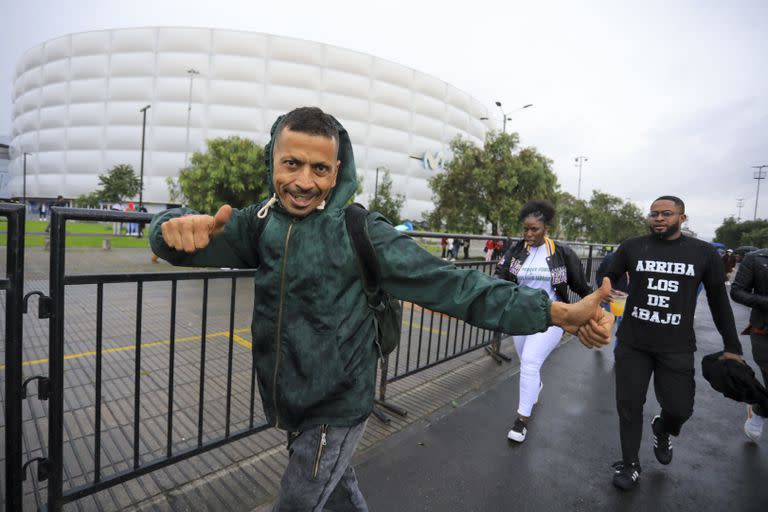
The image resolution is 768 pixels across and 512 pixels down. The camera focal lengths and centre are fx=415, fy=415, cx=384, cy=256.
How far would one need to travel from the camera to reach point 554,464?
121 inches

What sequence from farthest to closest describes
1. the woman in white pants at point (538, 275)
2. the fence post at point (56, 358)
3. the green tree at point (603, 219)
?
the green tree at point (603, 219), the woman in white pants at point (538, 275), the fence post at point (56, 358)

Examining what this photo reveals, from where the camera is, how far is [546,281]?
12.1ft

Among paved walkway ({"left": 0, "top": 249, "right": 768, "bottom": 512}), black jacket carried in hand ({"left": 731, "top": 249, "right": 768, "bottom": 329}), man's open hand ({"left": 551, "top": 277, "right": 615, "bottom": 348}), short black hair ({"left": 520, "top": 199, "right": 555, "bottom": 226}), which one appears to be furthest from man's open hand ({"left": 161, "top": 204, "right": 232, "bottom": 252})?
black jacket carried in hand ({"left": 731, "top": 249, "right": 768, "bottom": 329})

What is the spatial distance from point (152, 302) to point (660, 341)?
8595 mm

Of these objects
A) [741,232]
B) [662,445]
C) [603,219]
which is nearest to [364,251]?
[662,445]

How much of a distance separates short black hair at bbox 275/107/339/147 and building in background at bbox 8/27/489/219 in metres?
54.0

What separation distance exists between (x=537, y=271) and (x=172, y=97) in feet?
210

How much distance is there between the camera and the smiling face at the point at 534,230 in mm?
3697

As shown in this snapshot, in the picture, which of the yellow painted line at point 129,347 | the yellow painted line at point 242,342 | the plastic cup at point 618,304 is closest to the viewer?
the plastic cup at point 618,304

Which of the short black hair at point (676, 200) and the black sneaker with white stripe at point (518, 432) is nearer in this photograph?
the short black hair at point (676, 200)

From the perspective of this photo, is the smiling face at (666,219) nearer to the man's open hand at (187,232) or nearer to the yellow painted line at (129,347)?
the man's open hand at (187,232)

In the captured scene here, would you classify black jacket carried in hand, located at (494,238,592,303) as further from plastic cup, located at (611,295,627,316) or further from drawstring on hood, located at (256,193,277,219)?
drawstring on hood, located at (256,193,277,219)

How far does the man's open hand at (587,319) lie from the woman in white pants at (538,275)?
217 centimetres

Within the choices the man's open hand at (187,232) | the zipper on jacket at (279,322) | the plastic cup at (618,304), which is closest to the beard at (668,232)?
the plastic cup at (618,304)
